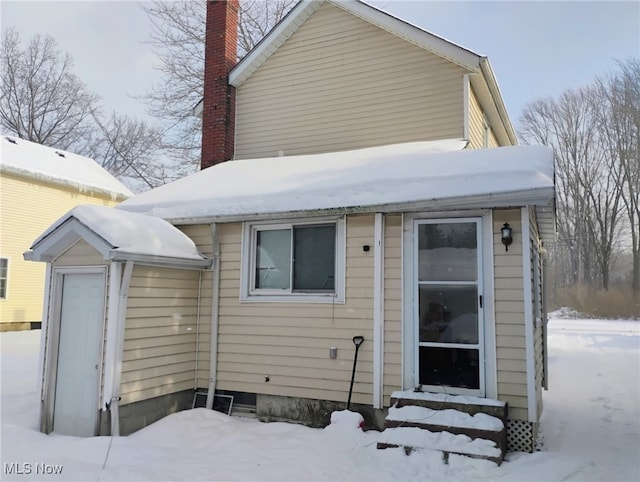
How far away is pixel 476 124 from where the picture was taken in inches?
403

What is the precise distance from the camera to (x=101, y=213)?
622cm

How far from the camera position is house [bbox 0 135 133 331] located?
1555 cm

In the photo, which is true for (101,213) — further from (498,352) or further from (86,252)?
(498,352)

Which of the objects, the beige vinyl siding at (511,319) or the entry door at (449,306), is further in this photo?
the entry door at (449,306)

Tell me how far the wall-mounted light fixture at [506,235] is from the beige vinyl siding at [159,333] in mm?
4385

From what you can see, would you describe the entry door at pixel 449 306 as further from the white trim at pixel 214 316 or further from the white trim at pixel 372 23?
the white trim at pixel 372 23

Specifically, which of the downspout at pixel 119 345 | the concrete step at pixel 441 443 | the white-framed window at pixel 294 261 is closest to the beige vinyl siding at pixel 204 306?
the white-framed window at pixel 294 261

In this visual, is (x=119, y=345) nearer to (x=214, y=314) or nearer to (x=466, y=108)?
(x=214, y=314)

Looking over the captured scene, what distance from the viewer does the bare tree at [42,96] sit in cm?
2906

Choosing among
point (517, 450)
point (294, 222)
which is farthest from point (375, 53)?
point (517, 450)

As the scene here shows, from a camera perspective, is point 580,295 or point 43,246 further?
point 580,295

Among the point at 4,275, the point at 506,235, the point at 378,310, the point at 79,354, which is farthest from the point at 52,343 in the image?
the point at 4,275

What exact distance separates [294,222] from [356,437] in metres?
2.97

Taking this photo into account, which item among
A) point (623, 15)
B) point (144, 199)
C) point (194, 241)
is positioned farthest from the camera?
point (623, 15)
